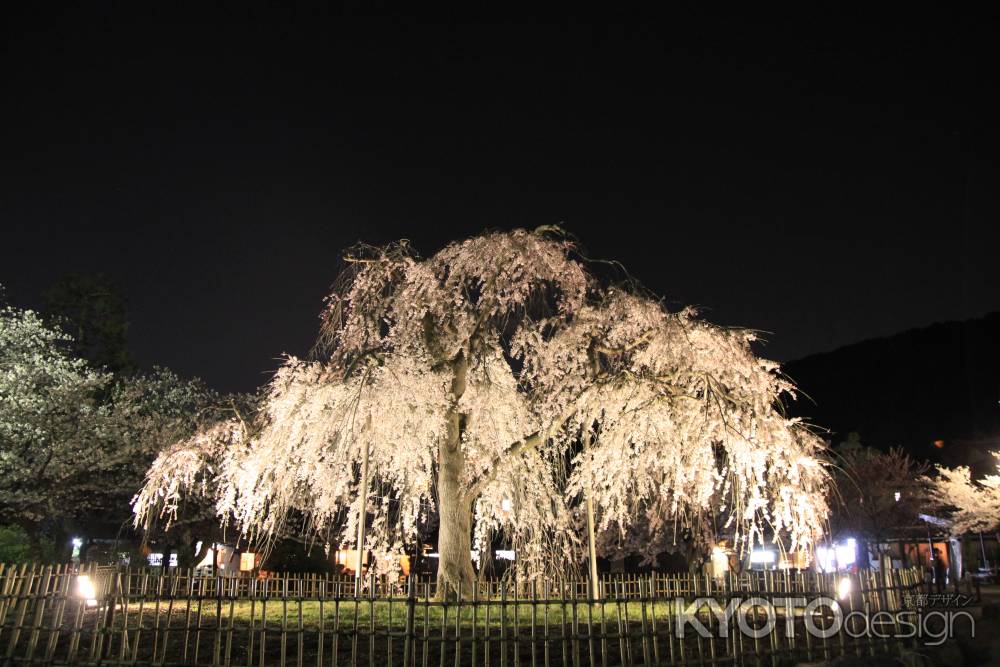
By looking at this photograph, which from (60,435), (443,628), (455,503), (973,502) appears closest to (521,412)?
(455,503)

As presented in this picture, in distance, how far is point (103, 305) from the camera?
33750mm

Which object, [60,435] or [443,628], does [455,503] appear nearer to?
[443,628]

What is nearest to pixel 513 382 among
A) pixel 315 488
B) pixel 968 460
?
pixel 315 488

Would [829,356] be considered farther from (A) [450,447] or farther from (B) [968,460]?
(A) [450,447]

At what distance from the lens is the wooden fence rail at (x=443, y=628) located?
7.48m

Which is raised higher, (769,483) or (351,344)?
(351,344)

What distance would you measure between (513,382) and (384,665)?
251 inches

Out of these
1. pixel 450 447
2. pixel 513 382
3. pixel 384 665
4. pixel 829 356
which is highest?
pixel 829 356

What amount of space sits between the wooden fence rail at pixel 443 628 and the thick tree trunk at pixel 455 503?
232cm

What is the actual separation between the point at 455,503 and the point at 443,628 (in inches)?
247

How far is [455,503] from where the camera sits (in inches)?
530

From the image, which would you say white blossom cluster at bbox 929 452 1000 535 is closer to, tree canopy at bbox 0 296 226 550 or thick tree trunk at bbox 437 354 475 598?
thick tree trunk at bbox 437 354 475 598

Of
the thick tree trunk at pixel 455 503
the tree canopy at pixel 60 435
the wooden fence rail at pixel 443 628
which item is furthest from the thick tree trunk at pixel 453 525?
the tree canopy at pixel 60 435

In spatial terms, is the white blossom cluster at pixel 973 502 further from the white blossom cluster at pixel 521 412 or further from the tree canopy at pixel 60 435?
the tree canopy at pixel 60 435
